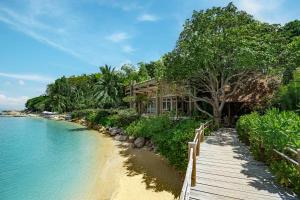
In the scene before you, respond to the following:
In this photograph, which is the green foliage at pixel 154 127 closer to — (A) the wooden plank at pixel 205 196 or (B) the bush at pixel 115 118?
(B) the bush at pixel 115 118

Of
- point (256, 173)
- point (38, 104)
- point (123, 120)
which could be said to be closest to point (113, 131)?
point (123, 120)

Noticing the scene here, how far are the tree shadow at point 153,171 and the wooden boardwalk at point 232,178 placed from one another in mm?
2844

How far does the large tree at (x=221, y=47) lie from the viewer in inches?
675

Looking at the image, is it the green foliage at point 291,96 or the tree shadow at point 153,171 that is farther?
the green foliage at point 291,96

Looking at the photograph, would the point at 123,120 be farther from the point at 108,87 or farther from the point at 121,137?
the point at 108,87

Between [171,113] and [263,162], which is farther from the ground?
[171,113]

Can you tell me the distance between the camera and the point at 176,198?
1204 centimetres

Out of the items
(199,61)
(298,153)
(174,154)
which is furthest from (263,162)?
(199,61)

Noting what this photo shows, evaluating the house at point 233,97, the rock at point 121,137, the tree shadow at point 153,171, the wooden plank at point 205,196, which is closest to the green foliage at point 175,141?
the tree shadow at point 153,171

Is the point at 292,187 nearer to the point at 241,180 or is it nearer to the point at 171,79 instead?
the point at 241,180

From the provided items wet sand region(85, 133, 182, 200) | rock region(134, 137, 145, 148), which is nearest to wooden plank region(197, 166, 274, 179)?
wet sand region(85, 133, 182, 200)

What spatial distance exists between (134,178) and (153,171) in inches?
59.2

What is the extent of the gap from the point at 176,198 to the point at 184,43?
1099 cm

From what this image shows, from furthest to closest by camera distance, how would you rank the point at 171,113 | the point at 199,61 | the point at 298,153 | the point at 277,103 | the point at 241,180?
the point at 171,113
the point at 277,103
the point at 199,61
the point at 241,180
the point at 298,153
